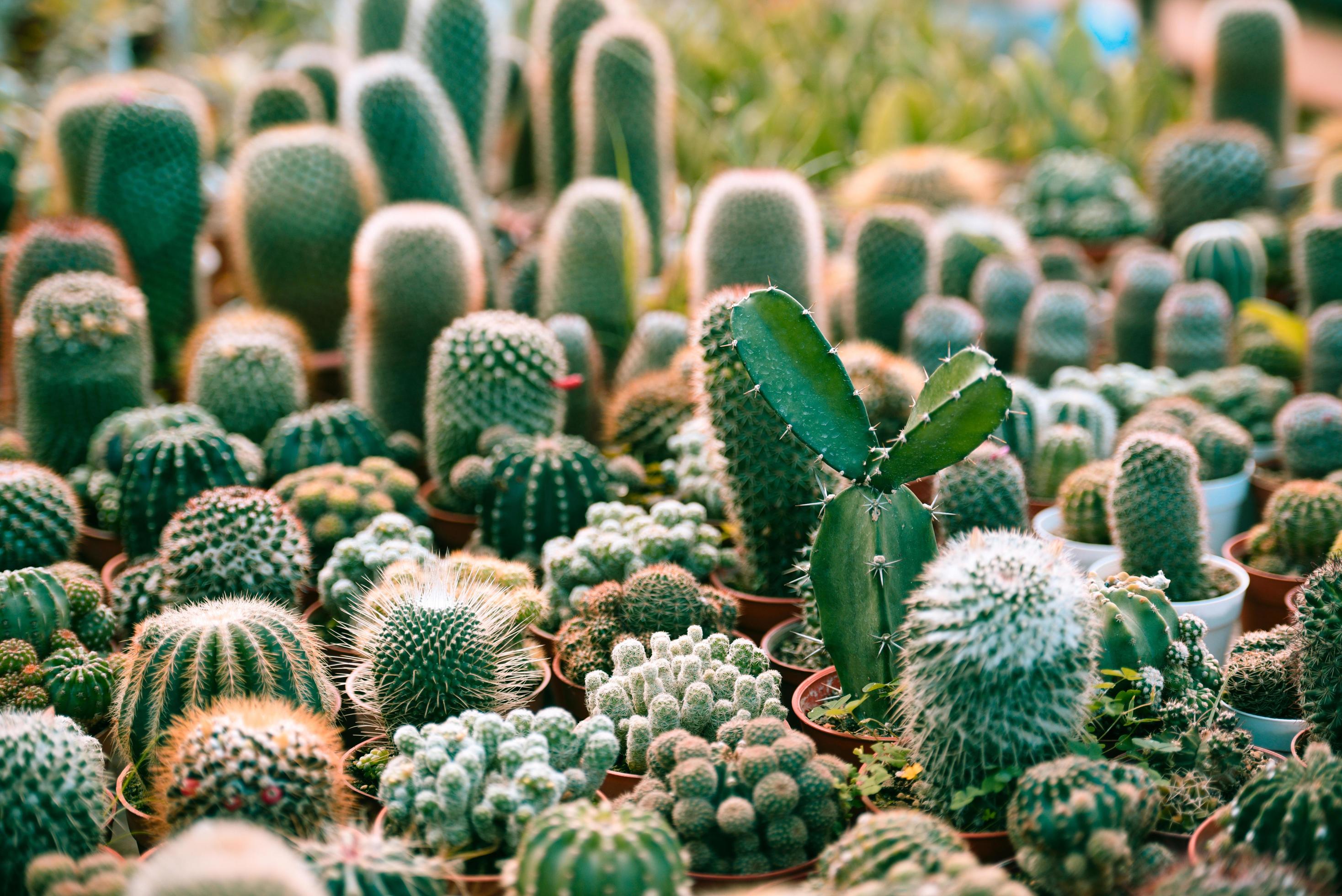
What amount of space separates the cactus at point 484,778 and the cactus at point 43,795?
512mm

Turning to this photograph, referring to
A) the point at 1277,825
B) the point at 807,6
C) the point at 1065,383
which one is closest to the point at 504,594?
the point at 1277,825

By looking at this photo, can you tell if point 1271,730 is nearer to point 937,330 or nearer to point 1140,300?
point 937,330

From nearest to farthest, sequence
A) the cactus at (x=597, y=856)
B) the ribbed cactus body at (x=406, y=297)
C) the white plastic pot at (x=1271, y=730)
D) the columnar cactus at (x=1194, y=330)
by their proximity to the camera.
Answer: the cactus at (x=597, y=856) < the white plastic pot at (x=1271, y=730) < the ribbed cactus body at (x=406, y=297) < the columnar cactus at (x=1194, y=330)

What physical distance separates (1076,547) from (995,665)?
1.36 meters

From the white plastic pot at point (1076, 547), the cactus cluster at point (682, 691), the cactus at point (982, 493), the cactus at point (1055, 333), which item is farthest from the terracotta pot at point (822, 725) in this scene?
the cactus at point (1055, 333)

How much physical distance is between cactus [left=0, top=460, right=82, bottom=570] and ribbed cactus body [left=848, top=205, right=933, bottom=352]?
278 centimetres

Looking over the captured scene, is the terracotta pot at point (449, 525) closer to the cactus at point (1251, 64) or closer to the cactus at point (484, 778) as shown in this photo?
the cactus at point (484, 778)

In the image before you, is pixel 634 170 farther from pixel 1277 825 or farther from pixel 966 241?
pixel 1277 825

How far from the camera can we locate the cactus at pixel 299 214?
14.4 ft

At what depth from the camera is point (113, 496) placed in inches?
131

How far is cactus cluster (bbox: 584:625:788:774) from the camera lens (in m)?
2.32

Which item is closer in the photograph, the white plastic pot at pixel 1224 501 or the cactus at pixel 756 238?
the white plastic pot at pixel 1224 501

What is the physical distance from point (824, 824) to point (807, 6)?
763 centimetres

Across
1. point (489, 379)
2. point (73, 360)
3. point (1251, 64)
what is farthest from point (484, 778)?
point (1251, 64)
